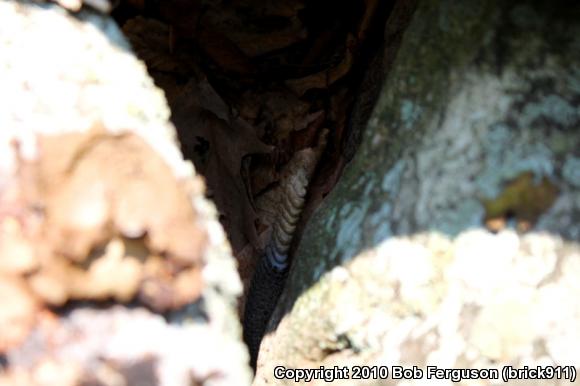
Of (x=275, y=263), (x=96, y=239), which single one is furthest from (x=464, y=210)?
(x=275, y=263)

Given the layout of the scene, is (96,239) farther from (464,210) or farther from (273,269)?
(273,269)

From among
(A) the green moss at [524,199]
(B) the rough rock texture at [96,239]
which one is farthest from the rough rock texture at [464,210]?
(B) the rough rock texture at [96,239]

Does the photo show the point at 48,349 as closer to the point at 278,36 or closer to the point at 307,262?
the point at 307,262

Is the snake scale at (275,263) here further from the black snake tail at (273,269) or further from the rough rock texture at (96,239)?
the rough rock texture at (96,239)

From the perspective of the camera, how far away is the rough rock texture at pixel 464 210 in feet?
2.41

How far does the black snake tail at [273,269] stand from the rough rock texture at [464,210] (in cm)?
40

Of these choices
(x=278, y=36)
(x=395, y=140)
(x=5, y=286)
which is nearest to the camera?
(x=5, y=286)

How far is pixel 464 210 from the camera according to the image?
0.77m

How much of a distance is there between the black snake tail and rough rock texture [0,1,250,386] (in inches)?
23.3

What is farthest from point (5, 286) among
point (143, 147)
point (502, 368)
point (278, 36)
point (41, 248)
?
point (278, 36)

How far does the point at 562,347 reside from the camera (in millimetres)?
715

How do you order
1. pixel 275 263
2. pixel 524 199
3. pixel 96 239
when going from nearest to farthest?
1. pixel 96 239
2. pixel 524 199
3. pixel 275 263

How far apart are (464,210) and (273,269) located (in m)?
0.61

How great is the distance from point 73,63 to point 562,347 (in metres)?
0.64
